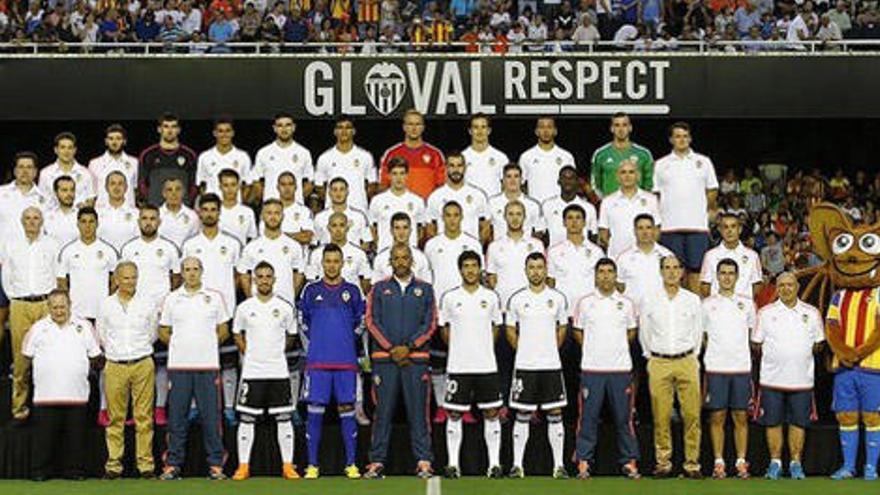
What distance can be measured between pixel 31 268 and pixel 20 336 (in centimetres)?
60

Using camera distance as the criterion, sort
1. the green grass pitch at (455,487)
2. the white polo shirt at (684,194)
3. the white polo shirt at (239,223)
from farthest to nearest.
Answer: the white polo shirt at (684,194), the white polo shirt at (239,223), the green grass pitch at (455,487)

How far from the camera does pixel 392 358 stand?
17.1 metres

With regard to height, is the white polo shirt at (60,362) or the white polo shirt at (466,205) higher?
the white polo shirt at (466,205)

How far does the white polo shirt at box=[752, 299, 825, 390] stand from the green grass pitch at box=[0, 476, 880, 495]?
0.88 m

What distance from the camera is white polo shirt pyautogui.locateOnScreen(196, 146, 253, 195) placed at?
18.9m

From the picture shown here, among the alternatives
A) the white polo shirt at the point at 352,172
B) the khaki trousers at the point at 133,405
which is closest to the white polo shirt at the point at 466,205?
the white polo shirt at the point at 352,172

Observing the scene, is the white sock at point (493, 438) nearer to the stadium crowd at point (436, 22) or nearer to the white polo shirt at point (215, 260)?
the white polo shirt at point (215, 260)

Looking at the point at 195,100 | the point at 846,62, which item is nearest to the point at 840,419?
the point at 846,62

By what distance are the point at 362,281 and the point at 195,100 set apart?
9350 millimetres

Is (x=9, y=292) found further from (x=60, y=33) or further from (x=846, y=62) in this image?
(x=846, y=62)

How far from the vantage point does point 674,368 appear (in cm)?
1700

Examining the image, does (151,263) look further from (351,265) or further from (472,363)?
(472,363)

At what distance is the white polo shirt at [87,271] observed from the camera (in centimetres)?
1752

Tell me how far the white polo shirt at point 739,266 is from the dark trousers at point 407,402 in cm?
271
